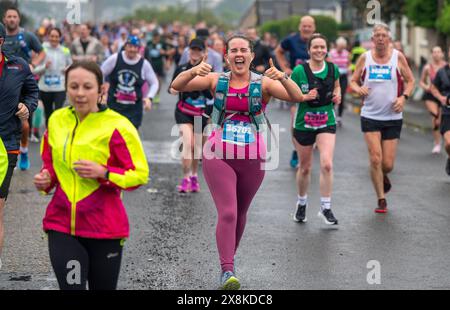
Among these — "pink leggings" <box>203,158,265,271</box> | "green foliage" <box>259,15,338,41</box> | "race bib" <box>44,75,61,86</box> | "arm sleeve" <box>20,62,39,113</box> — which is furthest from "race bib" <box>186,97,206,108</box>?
"green foliage" <box>259,15,338,41</box>

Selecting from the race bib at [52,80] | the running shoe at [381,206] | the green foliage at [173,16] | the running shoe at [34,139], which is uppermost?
the race bib at [52,80]

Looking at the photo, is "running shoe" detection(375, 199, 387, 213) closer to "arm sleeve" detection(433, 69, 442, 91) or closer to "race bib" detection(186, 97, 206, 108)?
"race bib" detection(186, 97, 206, 108)

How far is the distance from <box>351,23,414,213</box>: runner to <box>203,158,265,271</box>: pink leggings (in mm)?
3532

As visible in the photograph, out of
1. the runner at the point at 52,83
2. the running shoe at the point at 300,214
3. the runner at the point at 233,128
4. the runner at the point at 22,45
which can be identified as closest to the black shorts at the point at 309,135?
the running shoe at the point at 300,214

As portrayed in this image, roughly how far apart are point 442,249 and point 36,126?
9.22m

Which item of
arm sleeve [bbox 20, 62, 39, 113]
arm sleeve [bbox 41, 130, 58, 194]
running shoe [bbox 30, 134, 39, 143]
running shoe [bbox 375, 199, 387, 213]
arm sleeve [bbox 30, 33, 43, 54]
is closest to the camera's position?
arm sleeve [bbox 41, 130, 58, 194]

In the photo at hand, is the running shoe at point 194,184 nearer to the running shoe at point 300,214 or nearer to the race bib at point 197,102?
the race bib at point 197,102

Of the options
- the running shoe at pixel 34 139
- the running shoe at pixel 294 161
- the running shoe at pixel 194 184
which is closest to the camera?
the running shoe at pixel 194 184

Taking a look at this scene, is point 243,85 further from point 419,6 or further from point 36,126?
point 419,6

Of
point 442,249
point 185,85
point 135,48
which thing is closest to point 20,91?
point 185,85

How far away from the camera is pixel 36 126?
55.4 ft

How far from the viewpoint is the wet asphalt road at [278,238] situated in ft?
26.1

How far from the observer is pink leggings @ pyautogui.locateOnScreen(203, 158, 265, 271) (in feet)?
24.7

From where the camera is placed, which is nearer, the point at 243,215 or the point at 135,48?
the point at 243,215
